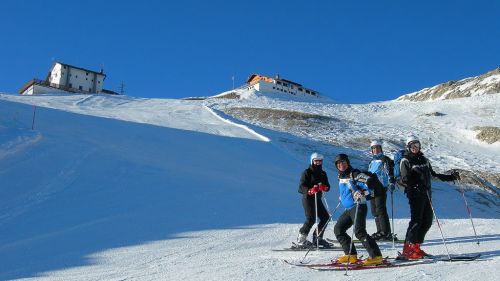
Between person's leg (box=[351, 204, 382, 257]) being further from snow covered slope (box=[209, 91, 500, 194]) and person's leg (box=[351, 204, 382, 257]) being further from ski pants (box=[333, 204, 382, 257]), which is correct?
snow covered slope (box=[209, 91, 500, 194])

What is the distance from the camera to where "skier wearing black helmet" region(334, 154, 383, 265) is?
688cm

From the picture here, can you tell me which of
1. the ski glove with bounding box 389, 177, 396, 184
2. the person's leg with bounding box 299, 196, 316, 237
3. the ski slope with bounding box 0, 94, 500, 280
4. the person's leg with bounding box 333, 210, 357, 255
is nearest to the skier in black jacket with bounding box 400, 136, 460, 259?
the ski slope with bounding box 0, 94, 500, 280

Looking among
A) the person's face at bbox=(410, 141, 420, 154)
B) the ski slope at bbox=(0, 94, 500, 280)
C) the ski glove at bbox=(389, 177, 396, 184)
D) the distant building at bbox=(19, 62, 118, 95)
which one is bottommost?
the ski slope at bbox=(0, 94, 500, 280)

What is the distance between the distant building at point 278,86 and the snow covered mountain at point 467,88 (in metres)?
27.8

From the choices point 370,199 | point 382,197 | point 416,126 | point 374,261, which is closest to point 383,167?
point 382,197

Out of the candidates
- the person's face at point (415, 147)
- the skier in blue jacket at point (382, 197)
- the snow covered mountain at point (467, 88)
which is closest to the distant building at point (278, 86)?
the snow covered mountain at point (467, 88)

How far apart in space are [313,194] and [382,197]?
1309mm

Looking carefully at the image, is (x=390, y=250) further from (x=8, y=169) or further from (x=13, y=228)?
(x=8, y=169)

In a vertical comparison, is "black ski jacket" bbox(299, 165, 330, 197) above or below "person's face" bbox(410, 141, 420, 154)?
below

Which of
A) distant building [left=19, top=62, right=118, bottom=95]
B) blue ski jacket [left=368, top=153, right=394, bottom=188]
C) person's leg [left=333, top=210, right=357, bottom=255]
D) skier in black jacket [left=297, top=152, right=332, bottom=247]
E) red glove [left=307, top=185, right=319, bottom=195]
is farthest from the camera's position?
distant building [left=19, top=62, right=118, bottom=95]

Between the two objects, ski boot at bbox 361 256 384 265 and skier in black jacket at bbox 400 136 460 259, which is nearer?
ski boot at bbox 361 256 384 265

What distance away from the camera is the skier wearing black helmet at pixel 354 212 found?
22.6 ft

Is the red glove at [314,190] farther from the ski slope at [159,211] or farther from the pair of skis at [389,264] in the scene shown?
the pair of skis at [389,264]

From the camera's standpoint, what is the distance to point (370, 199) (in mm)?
7203
